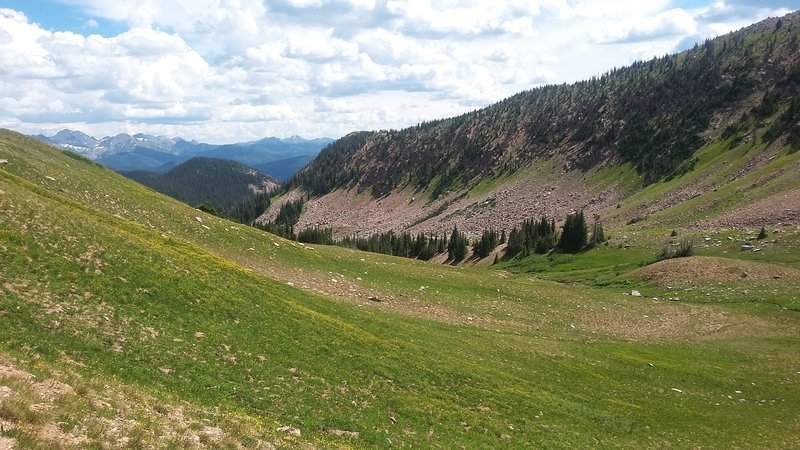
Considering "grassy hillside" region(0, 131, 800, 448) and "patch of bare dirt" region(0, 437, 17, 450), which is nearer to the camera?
"patch of bare dirt" region(0, 437, 17, 450)

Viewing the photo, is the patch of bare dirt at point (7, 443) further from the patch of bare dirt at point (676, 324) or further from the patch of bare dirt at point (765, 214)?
the patch of bare dirt at point (765, 214)

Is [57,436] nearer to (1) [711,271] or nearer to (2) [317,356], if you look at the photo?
(2) [317,356]

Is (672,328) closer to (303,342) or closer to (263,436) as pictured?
(303,342)

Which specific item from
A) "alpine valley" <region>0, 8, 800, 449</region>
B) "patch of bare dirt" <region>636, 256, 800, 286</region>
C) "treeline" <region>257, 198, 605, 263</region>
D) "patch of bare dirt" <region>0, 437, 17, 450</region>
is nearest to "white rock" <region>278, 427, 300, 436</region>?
"alpine valley" <region>0, 8, 800, 449</region>

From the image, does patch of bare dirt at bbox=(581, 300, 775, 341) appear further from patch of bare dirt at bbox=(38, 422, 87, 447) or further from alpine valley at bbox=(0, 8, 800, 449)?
patch of bare dirt at bbox=(38, 422, 87, 447)

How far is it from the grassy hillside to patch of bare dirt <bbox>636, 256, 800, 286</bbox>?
990 cm

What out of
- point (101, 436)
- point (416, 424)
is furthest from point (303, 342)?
Answer: point (101, 436)

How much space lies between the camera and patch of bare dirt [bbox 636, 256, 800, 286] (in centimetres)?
5734

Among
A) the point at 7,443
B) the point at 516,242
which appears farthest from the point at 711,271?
the point at 7,443

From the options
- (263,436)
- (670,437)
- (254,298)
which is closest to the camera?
(263,436)

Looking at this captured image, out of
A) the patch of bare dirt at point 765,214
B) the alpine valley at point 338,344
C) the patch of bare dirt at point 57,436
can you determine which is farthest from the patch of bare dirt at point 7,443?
the patch of bare dirt at point 765,214

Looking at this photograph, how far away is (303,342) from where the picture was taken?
1003 inches

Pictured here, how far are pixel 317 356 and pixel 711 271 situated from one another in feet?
189

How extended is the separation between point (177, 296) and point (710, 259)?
2614 inches
